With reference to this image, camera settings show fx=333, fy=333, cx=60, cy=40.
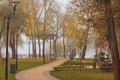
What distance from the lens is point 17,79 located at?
2420cm

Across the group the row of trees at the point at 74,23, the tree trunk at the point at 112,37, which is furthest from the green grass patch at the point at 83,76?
the tree trunk at the point at 112,37

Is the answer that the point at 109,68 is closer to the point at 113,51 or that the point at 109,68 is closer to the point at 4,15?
the point at 113,51

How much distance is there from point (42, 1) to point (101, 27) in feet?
147

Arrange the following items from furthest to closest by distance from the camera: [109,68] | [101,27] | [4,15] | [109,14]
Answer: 1. [4,15]
2. [109,68]
3. [101,27]
4. [109,14]

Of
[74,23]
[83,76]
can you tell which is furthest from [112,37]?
[74,23]

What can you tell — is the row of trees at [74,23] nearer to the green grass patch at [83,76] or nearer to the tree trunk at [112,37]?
the tree trunk at [112,37]

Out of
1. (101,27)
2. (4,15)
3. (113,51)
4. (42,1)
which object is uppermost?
(42,1)

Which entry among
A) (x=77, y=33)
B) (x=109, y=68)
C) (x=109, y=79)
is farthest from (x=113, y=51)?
(x=77, y=33)

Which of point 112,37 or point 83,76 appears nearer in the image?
point 112,37

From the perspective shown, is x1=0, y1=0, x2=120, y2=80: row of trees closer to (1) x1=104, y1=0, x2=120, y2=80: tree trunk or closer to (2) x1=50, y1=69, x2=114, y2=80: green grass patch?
(1) x1=104, y1=0, x2=120, y2=80: tree trunk

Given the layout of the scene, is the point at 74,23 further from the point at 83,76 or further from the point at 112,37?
the point at 112,37

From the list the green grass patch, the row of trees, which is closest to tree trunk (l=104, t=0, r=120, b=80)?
the row of trees

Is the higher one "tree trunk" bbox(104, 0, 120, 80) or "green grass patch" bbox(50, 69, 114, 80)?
"tree trunk" bbox(104, 0, 120, 80)

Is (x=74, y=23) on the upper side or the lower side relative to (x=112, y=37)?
upper
